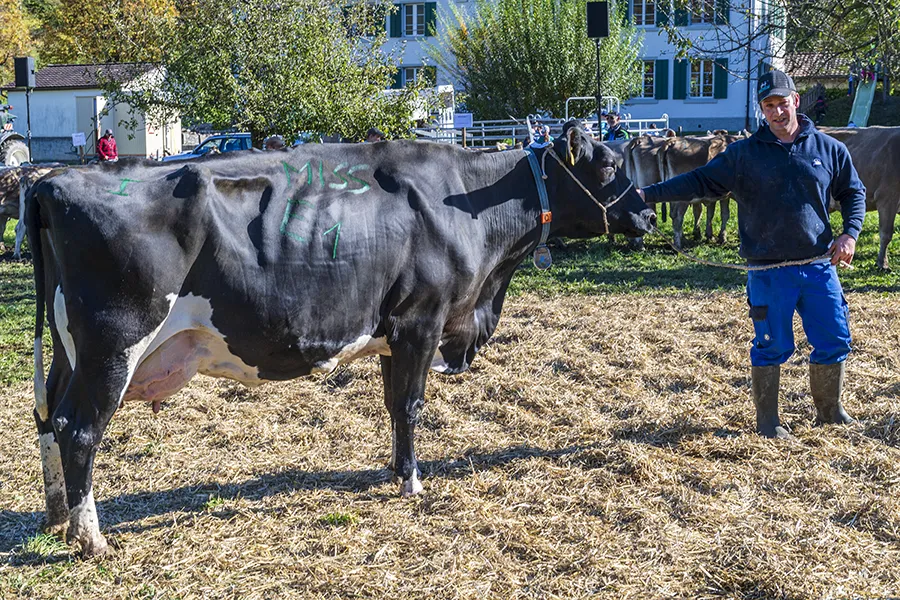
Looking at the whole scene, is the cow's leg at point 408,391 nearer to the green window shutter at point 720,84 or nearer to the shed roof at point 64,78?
the green window shutter at point 720,84

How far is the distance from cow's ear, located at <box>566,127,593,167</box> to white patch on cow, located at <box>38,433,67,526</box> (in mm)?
2992

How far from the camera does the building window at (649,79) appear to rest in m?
40.8

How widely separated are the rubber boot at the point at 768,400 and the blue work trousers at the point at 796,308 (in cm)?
6

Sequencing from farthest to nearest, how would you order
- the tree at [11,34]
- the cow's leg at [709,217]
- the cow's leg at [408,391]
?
the tree at [11,34], the cow's leg at [709,217], the cow's leg at [408,391]

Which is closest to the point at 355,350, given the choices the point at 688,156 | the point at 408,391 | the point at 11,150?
the point at 408,391

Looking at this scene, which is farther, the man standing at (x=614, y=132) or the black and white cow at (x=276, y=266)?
the man standing at (x=614, y=132)

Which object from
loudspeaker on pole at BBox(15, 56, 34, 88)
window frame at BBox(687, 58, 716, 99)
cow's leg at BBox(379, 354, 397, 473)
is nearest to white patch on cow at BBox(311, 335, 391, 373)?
cow's leg at BBox(379, 354, 397, 473)

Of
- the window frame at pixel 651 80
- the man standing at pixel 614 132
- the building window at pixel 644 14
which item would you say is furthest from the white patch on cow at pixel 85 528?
the window frame at pixel 651 80

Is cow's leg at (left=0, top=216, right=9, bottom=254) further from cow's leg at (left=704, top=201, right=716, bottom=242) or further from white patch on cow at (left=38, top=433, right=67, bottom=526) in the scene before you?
white patch on cow at (left=38, top=433, right=67, bottom=526)

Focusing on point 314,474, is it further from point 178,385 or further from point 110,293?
point 110,293

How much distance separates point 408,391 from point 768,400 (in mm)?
2222

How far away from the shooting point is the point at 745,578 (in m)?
3.84

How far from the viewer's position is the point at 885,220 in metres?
11.5

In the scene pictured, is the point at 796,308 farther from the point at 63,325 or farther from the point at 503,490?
the point at 63,325
